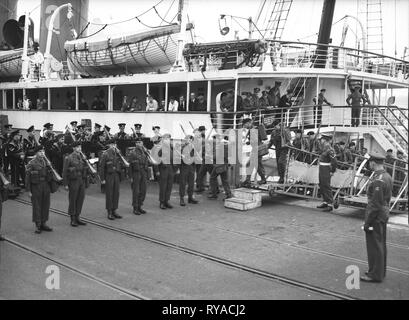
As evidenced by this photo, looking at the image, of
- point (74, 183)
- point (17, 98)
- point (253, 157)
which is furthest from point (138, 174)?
point (17, 98)

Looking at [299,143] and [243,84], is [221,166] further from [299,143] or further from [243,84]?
[243,84]

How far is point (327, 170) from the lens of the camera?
32.9 ft

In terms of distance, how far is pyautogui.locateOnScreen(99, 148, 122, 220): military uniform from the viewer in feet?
30.5

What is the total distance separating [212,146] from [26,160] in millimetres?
4787

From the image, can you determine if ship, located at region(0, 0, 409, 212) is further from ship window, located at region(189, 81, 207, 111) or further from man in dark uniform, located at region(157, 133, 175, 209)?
man in dark uniform, located at region(157, 133, 175, 209)

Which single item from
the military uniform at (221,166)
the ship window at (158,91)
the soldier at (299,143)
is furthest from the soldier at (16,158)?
the soldier at (299,143)

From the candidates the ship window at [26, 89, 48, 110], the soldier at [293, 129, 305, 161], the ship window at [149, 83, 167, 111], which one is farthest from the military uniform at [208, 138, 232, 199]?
the ship window at [26, 89, 48, 110]

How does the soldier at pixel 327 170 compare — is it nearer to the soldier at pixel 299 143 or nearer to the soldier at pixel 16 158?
the soldier at pixel 299 143

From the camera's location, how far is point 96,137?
551 inches

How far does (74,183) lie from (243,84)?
7339mm

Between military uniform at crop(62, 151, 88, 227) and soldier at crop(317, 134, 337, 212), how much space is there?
511 cm

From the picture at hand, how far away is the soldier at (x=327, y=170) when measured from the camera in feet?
32.9

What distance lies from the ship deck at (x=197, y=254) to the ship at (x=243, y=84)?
1.64 m
